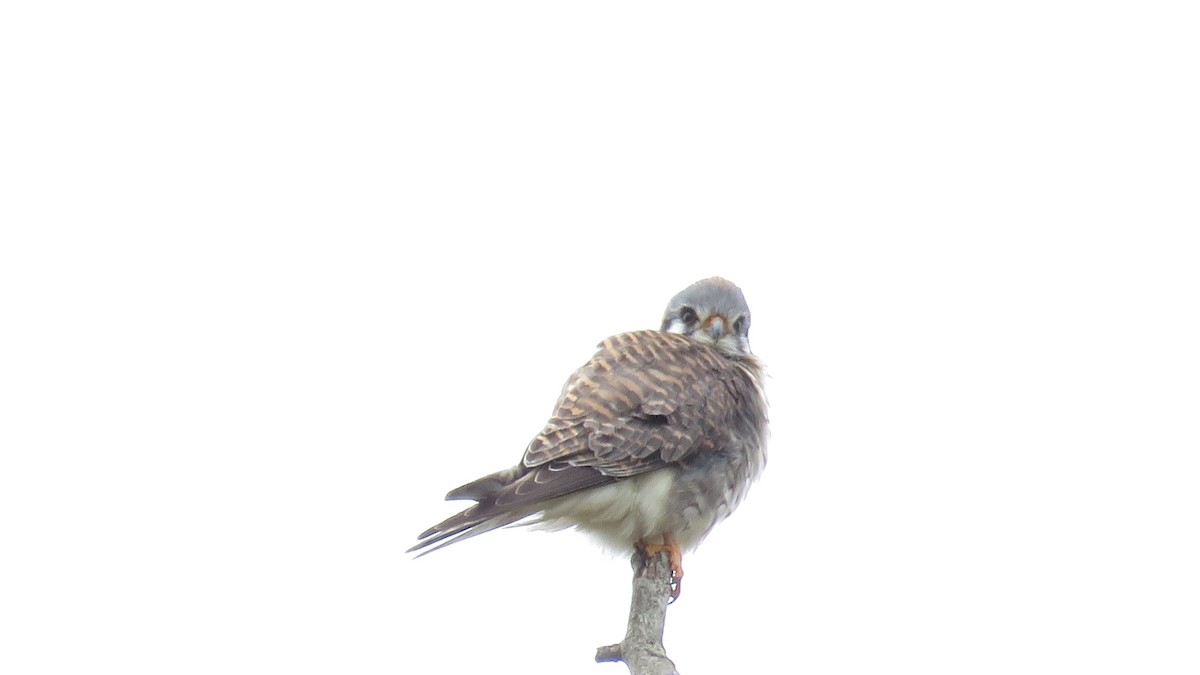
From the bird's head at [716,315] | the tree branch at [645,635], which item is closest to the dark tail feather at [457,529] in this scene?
the tree branch at [645,635]

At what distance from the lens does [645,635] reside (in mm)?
3699

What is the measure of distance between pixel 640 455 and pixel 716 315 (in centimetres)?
107

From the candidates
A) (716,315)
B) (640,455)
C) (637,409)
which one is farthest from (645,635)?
(716,315)

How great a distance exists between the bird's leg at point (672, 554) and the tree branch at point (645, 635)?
0.66m

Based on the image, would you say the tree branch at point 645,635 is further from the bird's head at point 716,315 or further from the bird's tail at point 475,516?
the bird's head at point 716,315

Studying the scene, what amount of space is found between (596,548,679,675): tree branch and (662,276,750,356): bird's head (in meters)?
1.65

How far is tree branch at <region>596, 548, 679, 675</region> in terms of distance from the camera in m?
3.51

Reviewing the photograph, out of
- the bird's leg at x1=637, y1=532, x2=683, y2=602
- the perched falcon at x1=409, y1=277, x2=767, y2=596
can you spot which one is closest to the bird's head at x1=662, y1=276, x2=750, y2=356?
the perched falcon at x1=409, y1=277, x2=767, y2=596

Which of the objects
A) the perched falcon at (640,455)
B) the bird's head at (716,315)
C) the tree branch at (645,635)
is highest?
the bird's head at (716,315)

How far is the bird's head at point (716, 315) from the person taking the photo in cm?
582

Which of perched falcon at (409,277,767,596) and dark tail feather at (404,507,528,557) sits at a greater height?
perched falcon at (409,277,767,596)

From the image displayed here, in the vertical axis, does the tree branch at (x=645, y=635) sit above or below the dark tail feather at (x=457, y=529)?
below

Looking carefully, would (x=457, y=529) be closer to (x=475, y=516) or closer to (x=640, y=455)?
(x=475, y=516)

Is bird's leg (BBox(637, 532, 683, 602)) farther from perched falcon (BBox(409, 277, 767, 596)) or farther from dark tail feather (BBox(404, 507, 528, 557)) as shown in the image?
dark tail feather (BBox(404, 507, 528, 557))
